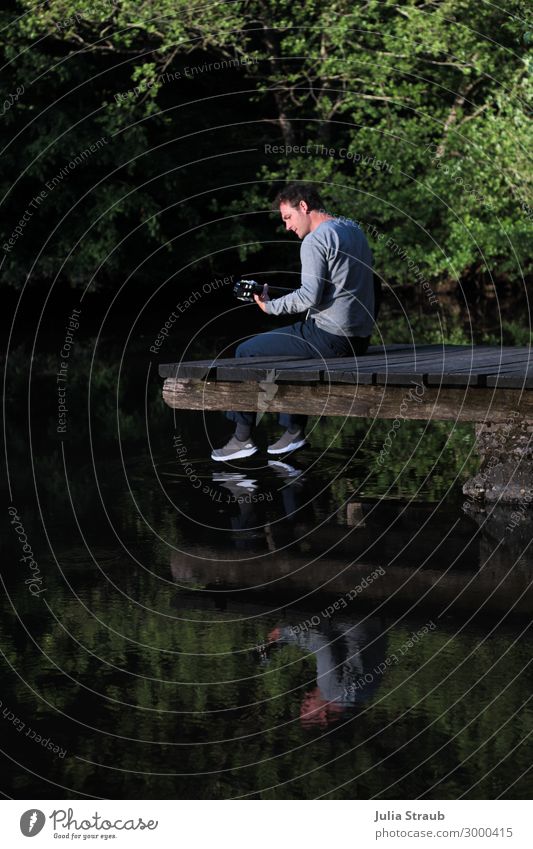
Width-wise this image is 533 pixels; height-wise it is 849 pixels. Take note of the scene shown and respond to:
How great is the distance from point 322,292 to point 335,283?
0.12m

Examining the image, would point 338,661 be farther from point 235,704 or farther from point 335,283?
point 335,283

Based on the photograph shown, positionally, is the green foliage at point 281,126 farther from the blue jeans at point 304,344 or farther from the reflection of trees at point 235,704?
the reflection of trees at point 235,704

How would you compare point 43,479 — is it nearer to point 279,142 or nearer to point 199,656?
point 199,656

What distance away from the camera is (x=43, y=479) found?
1106 centimetres

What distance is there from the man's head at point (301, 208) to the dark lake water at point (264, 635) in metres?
1.84

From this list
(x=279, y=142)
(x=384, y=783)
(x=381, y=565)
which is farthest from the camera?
(x=279, y=142)

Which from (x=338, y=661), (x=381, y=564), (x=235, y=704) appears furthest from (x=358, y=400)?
(x=235, y=704)

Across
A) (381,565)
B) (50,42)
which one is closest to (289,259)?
(50,42)

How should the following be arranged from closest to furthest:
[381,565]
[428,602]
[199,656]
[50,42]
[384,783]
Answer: [384,783]
[199,656]
[428,602]
[381,565]
[50,42]

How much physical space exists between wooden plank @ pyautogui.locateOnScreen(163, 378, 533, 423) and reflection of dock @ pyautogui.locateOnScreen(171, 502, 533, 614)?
67 cm

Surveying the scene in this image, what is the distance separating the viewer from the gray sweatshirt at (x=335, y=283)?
406 inches

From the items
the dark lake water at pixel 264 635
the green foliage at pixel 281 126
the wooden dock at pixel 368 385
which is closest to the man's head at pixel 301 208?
the wooden dock at pixel 368 385

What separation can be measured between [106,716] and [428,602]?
217 centimetres

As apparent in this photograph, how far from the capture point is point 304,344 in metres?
10.6
